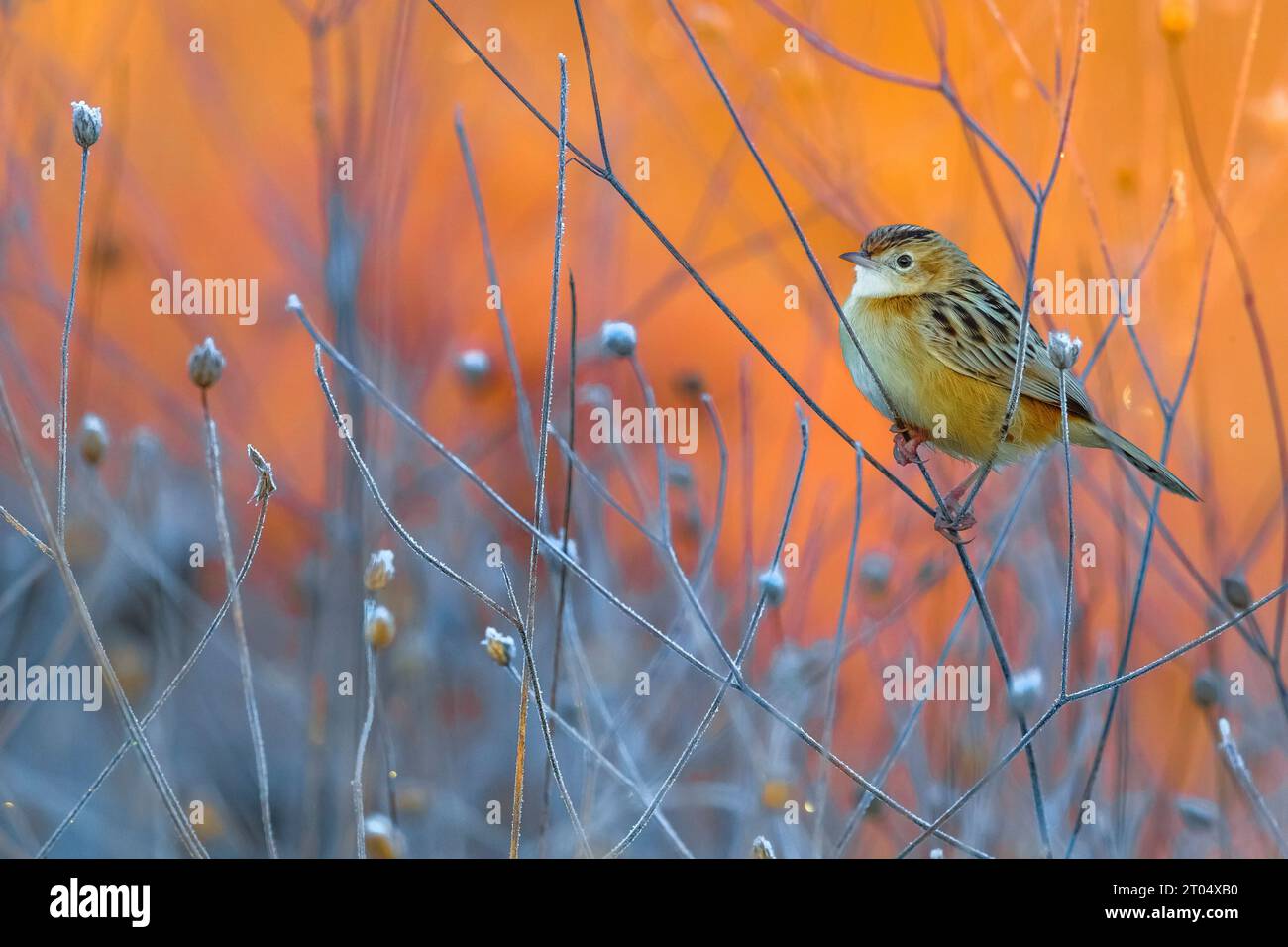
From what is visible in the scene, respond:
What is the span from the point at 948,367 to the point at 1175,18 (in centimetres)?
103

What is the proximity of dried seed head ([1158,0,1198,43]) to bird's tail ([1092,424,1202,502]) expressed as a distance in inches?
39.8

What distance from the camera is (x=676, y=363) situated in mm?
4348

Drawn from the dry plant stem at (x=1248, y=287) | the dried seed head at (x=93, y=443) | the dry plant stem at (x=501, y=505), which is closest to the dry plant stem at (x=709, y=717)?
the dry plant stem at (x=501, y=505)

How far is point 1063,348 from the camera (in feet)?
6.97

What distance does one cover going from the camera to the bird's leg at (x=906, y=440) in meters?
3.14

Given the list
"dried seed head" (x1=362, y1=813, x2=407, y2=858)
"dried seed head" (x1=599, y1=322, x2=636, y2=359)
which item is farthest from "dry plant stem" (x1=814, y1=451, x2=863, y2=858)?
"dried seed head" (x1=362, y1=813, x2=407, y2=858)

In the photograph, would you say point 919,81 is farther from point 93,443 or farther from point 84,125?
point 93,443

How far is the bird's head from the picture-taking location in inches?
132

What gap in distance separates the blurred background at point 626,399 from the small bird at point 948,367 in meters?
0.17

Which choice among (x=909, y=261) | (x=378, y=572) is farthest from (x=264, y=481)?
(x=909, y=261)

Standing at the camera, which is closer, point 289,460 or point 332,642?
point 332,642
